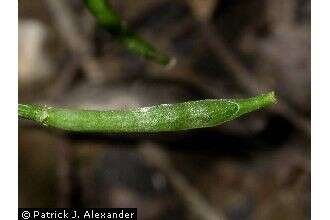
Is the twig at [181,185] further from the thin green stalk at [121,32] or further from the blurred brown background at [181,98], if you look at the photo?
the thin green stalk at [121,32]

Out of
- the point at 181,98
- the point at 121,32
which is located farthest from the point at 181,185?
the point at 121,32

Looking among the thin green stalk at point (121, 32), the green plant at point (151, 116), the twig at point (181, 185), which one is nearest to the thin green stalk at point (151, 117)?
the green plant at point (151, 116)

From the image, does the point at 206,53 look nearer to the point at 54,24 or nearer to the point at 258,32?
the point at 258,32

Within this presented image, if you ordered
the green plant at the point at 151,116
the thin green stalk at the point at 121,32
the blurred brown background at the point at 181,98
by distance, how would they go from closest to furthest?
1. the green plant at the point at 151,116
2. the thin green stalk at the point at 121,32
3. the blurred brown background at the point at 181,98

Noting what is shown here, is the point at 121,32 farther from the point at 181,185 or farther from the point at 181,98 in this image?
the point at 181,185

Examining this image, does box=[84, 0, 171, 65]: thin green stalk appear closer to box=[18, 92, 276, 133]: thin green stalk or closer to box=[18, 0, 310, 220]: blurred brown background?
box=[18, 0, 310, 220]: blurred brown background

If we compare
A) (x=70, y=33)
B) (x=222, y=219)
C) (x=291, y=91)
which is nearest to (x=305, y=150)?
(x=291, y=91)
